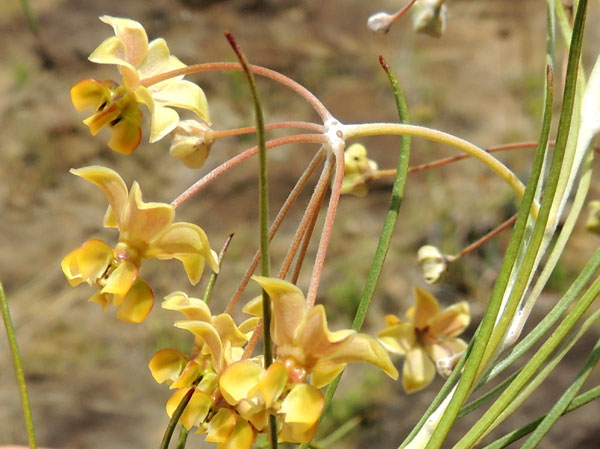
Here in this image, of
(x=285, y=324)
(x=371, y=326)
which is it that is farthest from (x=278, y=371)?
(x=371, y=326)

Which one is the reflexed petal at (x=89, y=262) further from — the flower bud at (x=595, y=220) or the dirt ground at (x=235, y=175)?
the dirt ground at (x=235, y=175)

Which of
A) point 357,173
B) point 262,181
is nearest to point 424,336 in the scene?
point 357,173

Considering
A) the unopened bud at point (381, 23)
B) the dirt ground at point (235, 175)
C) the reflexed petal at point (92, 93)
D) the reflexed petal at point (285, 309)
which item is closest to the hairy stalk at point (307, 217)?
the reflexed petal at point (285, 309)

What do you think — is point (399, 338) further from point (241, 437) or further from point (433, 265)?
point (241, 437)

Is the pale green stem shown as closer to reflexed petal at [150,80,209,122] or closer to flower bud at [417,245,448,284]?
reflexed petal at [150,80,209,122]

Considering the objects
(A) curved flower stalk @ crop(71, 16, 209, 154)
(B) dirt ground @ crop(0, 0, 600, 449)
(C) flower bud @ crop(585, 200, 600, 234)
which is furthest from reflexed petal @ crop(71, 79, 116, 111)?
(B) dirt ground @ crop(0, 0, 600, 449)
